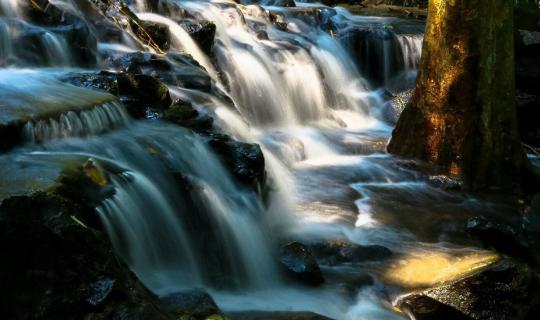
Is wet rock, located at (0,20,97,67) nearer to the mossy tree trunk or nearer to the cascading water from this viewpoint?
the cascading water

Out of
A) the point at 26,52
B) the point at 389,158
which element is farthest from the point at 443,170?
the point at 26,52

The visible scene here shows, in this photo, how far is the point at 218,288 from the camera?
5.00m

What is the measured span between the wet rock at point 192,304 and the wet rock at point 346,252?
2004mm

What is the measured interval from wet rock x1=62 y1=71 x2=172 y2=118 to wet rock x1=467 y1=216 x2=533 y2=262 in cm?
355

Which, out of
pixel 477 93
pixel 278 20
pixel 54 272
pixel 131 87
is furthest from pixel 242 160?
pixel 278 20

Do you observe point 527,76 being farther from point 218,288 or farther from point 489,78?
point 218,288

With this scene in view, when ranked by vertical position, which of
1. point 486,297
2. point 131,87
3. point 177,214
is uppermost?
point 131,87

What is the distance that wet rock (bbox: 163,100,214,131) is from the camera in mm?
7000

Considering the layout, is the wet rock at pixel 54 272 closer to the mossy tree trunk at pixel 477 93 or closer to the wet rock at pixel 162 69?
the wet rock at pixel 162 69

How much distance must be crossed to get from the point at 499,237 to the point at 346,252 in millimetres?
1545

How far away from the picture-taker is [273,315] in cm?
438

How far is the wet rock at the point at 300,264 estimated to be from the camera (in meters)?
5.23

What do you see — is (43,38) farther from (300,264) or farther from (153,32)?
(300,264)

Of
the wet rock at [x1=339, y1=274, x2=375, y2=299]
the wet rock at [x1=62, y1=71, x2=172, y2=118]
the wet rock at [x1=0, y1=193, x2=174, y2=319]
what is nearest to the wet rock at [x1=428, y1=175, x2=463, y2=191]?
the wet rock at [x1=339, y1=274, x2=375, y2=299]
